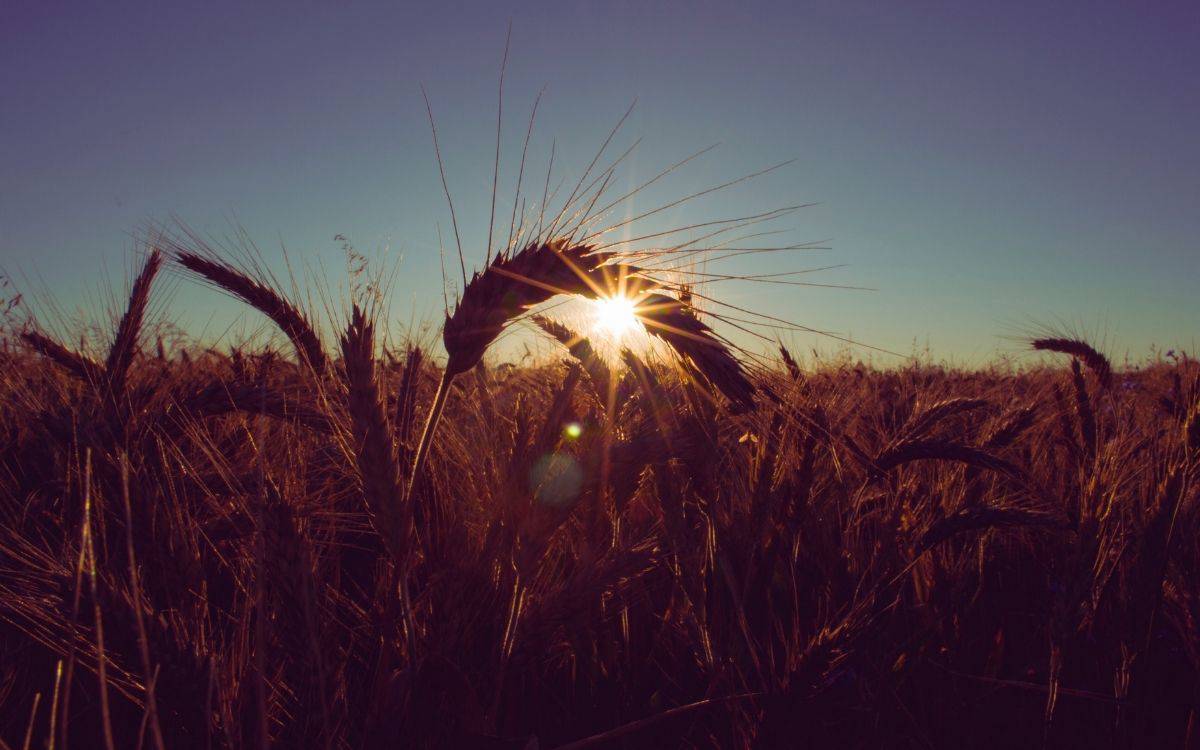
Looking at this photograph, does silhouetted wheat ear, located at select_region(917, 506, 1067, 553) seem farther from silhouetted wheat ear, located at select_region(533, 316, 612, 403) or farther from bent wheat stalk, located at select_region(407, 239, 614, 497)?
bent wheat stalk, located at select_region(407, 239, 614, 497)

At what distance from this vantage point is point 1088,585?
1521 millimetres

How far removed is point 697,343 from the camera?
3.79ft

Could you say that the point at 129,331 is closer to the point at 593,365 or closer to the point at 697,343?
the point at 593,365

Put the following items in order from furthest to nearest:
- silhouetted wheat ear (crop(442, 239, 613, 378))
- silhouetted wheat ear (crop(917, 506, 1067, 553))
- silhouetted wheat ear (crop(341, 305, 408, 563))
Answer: silhouetted wheat ear (crop(917, 506, 1067, 553)), silhouetted wheat ear (crop(442, 239, 613, 378)), silhouetted wheat ear (crop(341, 305, 408, 563))

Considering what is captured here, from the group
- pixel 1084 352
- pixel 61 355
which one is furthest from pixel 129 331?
pixel 1084 352

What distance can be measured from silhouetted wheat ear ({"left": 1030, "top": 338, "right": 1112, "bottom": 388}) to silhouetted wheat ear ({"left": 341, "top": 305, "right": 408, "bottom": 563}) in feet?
17.2

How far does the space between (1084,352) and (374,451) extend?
18.6 feet

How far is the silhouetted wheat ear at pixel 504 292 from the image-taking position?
46.2 inches

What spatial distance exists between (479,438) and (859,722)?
1417 mm

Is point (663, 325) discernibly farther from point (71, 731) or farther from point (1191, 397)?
point (1191, 397)

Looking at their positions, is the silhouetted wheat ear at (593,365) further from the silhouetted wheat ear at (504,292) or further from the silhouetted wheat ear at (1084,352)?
the silhouetted wheat ear at (1084,352)

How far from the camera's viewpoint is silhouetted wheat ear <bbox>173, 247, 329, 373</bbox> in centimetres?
195

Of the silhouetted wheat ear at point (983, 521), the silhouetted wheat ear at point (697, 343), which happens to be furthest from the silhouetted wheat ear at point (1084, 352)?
the silhouetted wheat ear at point (697, 343)

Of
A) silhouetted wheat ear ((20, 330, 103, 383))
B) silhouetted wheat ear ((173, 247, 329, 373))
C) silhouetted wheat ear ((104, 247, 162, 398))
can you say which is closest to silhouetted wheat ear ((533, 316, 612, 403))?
silhouetted wheat ear ((173, 247, 329, 373))
